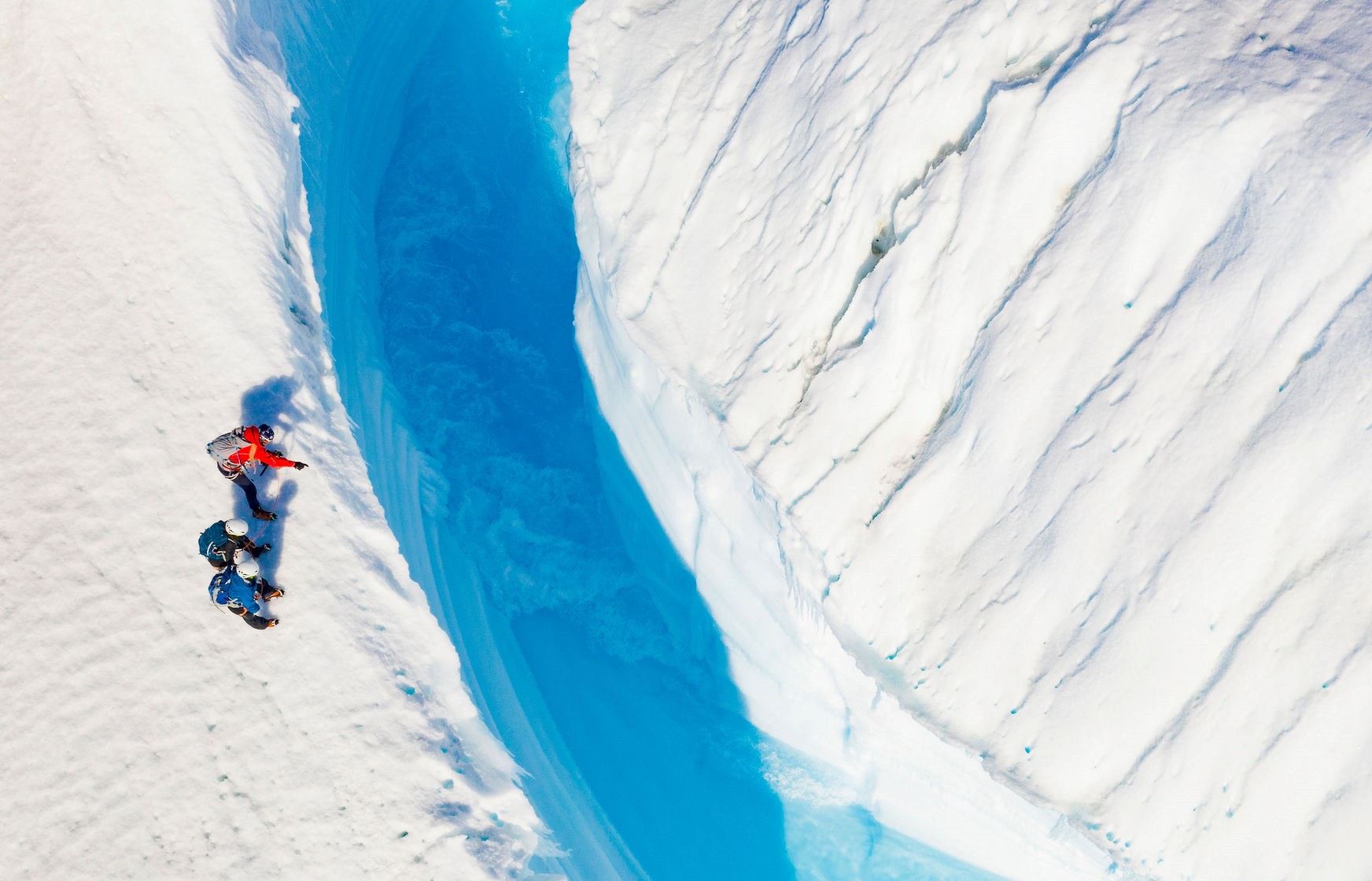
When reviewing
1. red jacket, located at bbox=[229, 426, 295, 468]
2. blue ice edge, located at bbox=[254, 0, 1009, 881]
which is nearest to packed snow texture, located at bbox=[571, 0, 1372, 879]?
blue ice edge, located at bbox=[254, 0, 1009, 881]

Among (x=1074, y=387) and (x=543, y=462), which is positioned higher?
(x=1074, y=387)

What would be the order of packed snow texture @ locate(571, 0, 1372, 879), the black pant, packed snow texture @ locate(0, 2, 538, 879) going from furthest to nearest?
the black pant < packed snow texture @ locate(0, 2, 538, 879) < packed snow texture @ locate(571, 0, 1372, 879)

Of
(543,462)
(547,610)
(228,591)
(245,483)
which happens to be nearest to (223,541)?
(228,591)

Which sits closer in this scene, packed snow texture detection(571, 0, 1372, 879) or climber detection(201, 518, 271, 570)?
packed snow texture detection(571, 0, 1372, 879)

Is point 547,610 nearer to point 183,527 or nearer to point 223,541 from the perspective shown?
point 223,541

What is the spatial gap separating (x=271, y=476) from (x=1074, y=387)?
5972 mm

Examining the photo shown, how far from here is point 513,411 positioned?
27.5 ft

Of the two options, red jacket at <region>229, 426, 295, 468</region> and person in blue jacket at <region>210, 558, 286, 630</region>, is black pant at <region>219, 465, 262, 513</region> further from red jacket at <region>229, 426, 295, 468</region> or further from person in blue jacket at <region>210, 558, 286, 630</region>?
person in blue jacket at <region>210, 558, 286, 630</region>

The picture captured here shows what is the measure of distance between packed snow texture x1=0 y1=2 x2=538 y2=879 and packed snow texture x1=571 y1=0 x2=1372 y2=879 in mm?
2958

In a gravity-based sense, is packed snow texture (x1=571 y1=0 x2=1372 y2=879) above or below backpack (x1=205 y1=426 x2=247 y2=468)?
above

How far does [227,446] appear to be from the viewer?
5.43 meters

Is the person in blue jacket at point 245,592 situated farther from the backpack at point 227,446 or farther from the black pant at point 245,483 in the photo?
the backpack at point 227,446

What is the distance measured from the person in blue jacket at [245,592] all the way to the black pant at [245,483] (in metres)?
0.43

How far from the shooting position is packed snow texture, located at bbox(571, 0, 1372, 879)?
4.05 metres
